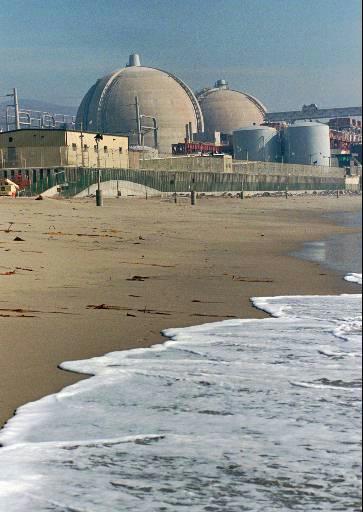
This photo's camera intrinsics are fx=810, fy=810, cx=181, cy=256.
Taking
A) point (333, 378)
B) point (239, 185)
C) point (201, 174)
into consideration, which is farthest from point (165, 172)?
point (333, 378)

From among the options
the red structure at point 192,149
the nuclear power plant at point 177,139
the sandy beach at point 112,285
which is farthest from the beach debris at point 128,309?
the red structure at point 192,149

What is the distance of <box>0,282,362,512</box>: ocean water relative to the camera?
7.92ft

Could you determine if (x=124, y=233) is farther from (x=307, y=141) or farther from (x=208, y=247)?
(x=307, y=141)

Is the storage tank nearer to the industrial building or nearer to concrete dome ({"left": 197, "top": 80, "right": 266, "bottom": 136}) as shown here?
the industrial building

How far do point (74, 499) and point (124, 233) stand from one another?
13.7 meters

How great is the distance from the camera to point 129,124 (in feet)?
296

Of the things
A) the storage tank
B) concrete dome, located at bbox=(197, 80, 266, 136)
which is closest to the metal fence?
the storage tank

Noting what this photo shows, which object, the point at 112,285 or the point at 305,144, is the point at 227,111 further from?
the point at 112,285

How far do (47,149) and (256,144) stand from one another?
142ft

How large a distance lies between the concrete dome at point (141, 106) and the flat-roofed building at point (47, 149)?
4305cm

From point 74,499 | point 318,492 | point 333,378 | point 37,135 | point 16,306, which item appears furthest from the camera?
point 37,135

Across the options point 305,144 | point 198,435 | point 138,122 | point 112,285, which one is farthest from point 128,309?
point 305,144

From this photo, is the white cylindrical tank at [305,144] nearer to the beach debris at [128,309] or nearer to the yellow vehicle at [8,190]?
the yellow vehicle at [8,190]

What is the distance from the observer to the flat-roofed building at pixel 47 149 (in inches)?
1764
